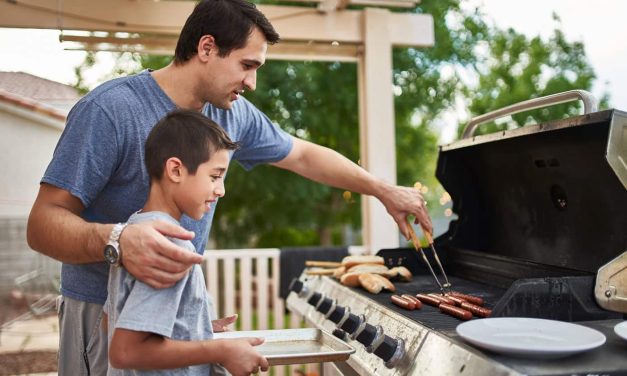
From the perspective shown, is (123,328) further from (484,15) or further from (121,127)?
(484,15)

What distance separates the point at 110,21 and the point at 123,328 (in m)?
3.26

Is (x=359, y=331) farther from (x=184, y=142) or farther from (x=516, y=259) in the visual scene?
(x=184, y=142)

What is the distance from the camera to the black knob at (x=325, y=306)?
92.4 inches

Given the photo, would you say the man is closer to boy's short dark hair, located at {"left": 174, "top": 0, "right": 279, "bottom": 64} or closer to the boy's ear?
boy's short dark hair, located at {"left": 174, "top": 0, "right": 279, "bottom": 64}

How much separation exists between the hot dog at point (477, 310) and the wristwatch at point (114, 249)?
93cm

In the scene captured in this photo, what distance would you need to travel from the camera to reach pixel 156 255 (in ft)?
4.00

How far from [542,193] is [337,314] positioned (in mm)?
838

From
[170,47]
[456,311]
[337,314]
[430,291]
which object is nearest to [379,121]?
[170,47]

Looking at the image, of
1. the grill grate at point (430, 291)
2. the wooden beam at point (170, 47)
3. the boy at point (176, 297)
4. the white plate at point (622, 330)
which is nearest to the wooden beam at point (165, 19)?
the wooden beam at point (170, 47)

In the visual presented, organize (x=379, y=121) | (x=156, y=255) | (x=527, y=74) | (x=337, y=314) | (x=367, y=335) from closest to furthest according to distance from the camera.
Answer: (x=156, y=255)
(x=367, y=335)
(x=337, y=314)
(x=379, y=121)
(x=527, y=74)

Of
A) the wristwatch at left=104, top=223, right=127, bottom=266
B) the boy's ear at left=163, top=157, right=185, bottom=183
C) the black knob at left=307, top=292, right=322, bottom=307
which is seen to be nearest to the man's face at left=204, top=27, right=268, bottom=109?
the boy's ear at left=163, top=157, right=185, bottom=183

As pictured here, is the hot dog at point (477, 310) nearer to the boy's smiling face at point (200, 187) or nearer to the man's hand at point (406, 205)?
the man's hand at point (406, 205)

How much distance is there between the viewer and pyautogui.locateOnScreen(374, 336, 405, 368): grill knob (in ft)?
5.18

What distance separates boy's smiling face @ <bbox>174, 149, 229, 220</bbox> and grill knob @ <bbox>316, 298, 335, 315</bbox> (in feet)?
3.55
